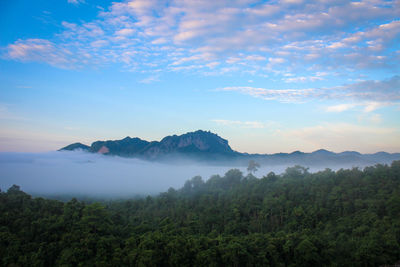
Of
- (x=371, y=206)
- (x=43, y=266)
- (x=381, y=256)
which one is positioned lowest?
(x=43, y=266)

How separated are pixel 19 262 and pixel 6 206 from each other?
19.5 meters

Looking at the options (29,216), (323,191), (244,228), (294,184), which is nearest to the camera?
(29,216)

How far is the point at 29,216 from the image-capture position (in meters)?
54.8

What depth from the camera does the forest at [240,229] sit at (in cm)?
4522

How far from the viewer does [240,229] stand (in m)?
65.4

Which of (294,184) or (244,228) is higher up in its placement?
(294,184)

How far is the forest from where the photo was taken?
1780 inches

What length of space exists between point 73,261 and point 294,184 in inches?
2235

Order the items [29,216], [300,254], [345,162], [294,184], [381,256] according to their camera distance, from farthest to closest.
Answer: [345,162] → [294,184] → [29,216] → [300,254] → [381,256]

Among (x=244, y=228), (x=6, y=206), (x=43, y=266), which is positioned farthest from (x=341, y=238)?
(x=6, y=206)

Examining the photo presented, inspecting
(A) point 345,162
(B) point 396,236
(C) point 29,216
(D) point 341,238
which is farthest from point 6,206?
(A) point 345,162

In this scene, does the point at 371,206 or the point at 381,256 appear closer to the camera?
the point at 381,256

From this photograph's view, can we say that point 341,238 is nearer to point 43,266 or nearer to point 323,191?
point 323,191

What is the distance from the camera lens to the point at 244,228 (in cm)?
6569
